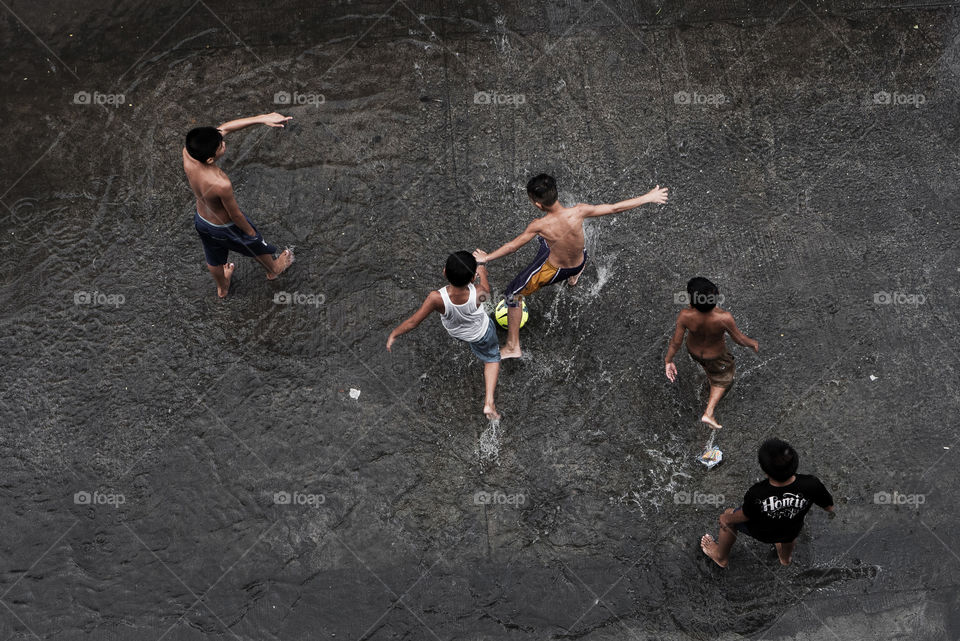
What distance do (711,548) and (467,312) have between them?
2369mm

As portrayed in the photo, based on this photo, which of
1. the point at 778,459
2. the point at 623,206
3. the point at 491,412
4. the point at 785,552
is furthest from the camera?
the point at 491,412

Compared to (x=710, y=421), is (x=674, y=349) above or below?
above

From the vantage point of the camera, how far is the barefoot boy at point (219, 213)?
500cm

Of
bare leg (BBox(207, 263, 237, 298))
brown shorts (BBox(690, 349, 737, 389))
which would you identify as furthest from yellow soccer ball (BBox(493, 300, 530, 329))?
bare leg (BBox(207, 263, 237, 298))

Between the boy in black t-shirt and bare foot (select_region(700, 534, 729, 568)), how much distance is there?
51 centimetres

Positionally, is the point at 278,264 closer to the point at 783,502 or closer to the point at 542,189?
the point at 542,189

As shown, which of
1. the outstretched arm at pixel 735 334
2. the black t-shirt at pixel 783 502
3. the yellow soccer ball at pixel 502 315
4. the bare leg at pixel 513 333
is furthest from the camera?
the yellow soccer ball at pixel 502 315

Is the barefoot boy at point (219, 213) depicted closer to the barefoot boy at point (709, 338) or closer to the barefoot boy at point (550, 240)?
the barefoot boy at point (550, 240)

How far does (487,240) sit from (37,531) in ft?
13.2

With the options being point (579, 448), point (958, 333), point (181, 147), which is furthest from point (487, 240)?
point (958, 333)

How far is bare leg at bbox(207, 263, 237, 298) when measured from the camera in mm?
5855

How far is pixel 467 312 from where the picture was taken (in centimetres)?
505

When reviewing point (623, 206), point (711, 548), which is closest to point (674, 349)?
point (623, 206)

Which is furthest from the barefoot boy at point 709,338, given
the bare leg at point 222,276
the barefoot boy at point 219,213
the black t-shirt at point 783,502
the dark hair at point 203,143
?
the bare leg at point 222,276
